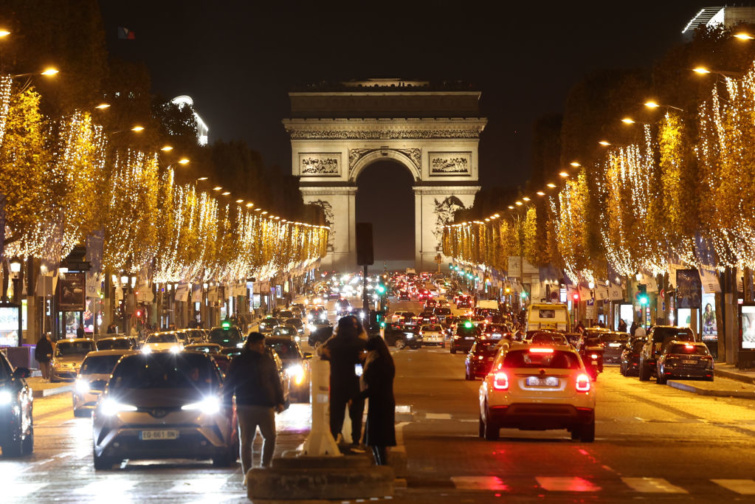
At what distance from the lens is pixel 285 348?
108ft

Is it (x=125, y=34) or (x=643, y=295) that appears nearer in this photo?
(x=643, y=295)

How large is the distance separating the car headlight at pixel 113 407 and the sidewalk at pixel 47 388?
2022 centimetres

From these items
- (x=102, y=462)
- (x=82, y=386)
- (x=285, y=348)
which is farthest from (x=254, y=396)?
(x=285, y=348)

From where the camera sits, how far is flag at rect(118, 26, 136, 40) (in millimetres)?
114000

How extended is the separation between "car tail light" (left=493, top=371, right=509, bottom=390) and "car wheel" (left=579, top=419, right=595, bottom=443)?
1.22 m

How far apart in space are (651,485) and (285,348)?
1802 centimetres

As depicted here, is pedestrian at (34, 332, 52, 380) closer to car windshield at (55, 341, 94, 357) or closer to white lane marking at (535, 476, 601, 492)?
car windshield at (55, 341, 94, 357)

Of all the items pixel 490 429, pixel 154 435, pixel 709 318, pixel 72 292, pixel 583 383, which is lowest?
pixel 490 429

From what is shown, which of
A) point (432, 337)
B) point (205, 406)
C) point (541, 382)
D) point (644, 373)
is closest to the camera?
point (205, 406)

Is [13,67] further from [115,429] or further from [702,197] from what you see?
[115,429]

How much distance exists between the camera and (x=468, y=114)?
17400cm

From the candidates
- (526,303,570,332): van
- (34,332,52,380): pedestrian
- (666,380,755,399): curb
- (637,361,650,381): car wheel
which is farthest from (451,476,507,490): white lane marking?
(526,303,570,332): van

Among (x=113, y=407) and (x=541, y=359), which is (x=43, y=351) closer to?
(x=541, y=359)

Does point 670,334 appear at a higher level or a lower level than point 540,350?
higher
